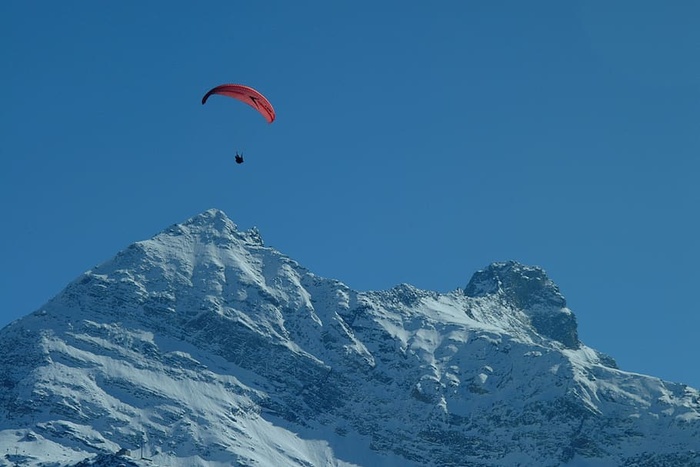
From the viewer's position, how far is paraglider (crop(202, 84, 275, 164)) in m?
164

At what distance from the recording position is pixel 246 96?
164375mm

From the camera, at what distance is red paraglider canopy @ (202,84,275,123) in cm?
16350

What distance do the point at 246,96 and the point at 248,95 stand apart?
248 millimetres

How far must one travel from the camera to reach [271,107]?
166m

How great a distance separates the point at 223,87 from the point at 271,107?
211 inches

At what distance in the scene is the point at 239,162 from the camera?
16400 cm

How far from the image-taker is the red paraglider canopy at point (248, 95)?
163500 millimetres

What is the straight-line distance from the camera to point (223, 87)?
163875 millimetres

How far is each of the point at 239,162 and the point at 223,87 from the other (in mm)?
7227

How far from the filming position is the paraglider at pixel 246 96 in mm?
163500
